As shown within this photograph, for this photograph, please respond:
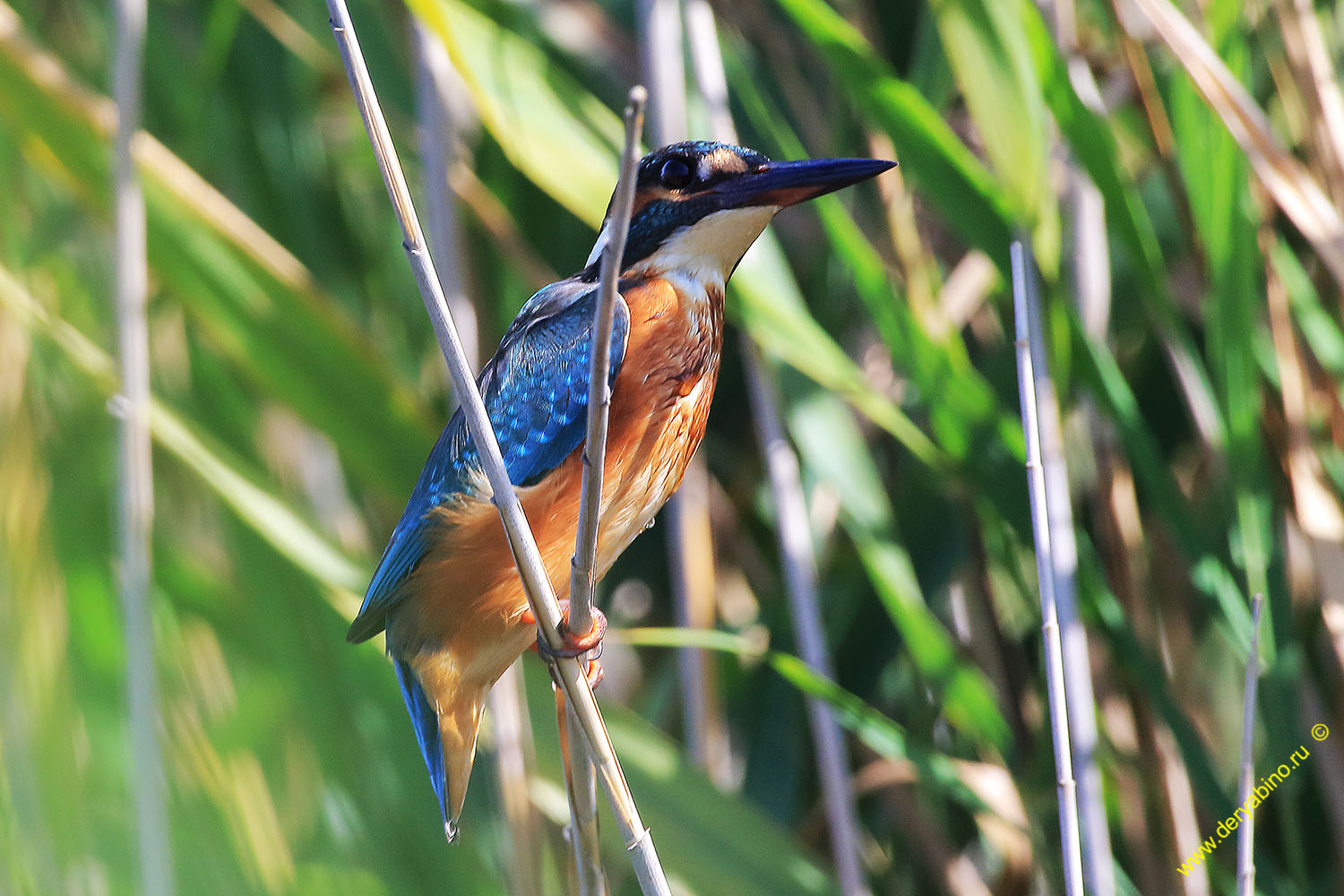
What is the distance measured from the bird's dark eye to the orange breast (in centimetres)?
9

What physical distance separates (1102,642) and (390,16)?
1407 millimetres

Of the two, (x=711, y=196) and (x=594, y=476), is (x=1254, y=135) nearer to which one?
(x=711, y=196)

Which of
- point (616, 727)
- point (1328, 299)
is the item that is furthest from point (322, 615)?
point (1328, 299)

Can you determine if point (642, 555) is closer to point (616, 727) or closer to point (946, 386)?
point (616, 727)

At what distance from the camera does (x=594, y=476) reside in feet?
2.43

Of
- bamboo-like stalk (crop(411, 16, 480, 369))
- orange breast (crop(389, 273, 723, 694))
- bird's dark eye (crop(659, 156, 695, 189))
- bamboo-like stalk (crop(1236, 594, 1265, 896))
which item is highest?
bamboo-like stalk (crop(411, 16, 480, 369))

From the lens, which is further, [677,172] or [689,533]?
[689,533]

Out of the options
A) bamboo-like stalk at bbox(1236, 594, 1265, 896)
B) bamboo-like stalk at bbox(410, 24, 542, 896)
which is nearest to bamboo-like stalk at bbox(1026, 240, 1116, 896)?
bamboo-like stalk at bbox(1236, 594, 1265, 896)

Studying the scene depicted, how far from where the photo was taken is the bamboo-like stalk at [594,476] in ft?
1.96

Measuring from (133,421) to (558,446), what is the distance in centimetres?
50

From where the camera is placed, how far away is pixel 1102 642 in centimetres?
150

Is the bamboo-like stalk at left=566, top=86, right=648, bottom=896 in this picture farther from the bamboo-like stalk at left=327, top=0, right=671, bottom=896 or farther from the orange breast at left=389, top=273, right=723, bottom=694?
the orange breast at left=389, top=273, right=723, bottom=694

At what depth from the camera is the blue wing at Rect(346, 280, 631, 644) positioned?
1040 millimetres

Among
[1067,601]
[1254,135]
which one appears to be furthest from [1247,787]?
[1254,135]
